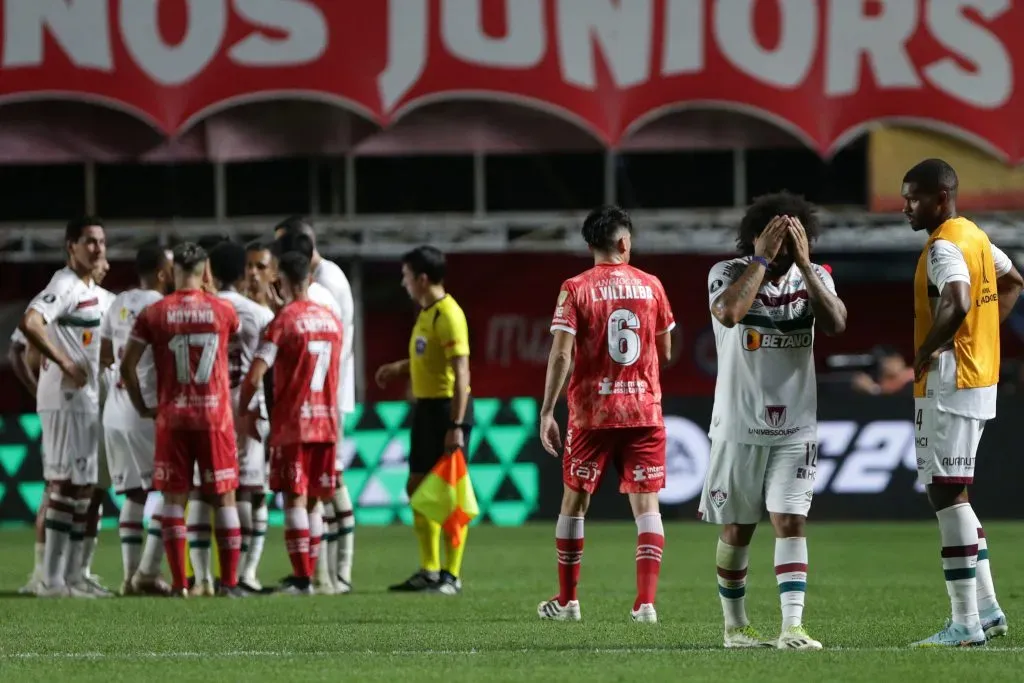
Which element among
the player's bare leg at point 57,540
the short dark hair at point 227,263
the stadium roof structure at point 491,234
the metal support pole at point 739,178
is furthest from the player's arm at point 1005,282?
the metal support pole at point 739,178

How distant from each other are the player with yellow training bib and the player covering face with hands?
1574 millimetres

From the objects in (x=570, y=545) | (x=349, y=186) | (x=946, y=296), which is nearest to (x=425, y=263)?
(x=570, y=545)

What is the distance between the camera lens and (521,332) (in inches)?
1057

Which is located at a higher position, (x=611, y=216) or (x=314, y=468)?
(x=611, y=216)

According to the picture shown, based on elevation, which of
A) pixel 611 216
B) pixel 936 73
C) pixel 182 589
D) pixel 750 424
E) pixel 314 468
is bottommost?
pixel 182 589

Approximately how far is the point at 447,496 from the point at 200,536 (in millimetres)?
1534

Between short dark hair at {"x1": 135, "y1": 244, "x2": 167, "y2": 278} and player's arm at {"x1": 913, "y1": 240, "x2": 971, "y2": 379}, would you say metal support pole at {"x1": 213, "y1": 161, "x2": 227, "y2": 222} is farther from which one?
player's arm at {"x1": 913, "y1": 240, "x2": 971, "y2": 379}

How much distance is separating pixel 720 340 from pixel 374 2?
1529 cm

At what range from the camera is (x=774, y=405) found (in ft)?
24.7

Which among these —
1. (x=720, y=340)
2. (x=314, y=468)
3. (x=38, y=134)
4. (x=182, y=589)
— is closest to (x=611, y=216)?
(x=720, y=340)

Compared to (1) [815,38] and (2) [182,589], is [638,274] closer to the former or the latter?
(2) [182,589]

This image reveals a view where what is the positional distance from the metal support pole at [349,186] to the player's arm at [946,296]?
17.6 meters

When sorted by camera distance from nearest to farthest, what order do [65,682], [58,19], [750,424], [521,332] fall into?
[65,682] < [750,424] < [58,19] < [521,332]

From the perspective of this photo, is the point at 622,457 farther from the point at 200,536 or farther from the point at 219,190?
the point at 219,190
